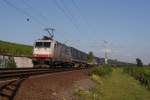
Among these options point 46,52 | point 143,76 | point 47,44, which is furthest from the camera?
point 143,76

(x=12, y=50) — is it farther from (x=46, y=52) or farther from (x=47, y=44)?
(x=46, y=52)

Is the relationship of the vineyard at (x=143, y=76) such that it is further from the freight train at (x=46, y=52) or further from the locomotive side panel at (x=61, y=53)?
the freight train at (x=46, y=52)

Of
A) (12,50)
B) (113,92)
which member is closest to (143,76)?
(12,50)

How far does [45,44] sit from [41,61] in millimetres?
2559

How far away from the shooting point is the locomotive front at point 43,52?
3919 cm

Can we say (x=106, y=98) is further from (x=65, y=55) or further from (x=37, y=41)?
(x=65, y=55)

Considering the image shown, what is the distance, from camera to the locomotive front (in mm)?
39188

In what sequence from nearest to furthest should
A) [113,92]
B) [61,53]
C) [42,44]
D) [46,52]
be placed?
[113,92] → [46,52] → [42,44] → [61,53]

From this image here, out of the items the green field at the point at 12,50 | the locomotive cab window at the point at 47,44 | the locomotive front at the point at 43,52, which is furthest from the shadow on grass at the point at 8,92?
the green field at the point at 12,50

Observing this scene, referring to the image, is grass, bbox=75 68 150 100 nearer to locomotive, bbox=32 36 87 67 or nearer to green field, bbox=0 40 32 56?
locomotive, bbox=32 36 87 67

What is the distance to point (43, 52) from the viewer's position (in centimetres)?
4000

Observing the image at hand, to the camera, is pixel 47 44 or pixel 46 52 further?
pixel 47 44

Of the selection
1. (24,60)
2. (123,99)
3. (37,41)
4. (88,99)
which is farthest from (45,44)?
(88,99)

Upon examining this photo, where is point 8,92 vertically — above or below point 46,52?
below
